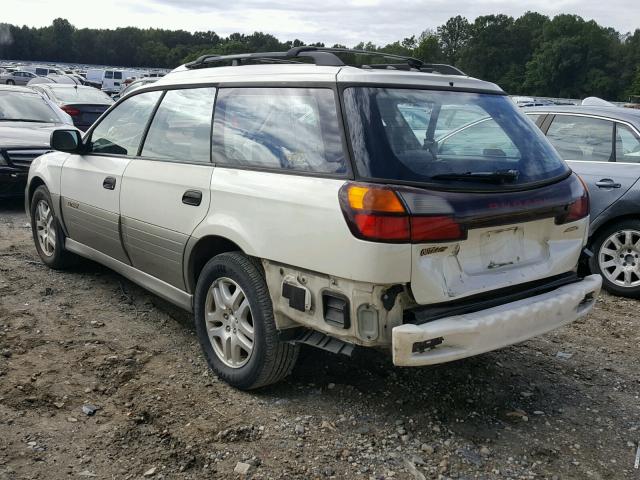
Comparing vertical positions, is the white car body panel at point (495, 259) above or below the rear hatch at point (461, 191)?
below

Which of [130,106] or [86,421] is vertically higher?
[130,106]

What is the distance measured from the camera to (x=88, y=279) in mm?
5648

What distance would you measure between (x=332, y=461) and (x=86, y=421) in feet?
4.29

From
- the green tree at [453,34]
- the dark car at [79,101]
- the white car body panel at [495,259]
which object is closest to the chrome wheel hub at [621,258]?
the white car body panel at [495,259]

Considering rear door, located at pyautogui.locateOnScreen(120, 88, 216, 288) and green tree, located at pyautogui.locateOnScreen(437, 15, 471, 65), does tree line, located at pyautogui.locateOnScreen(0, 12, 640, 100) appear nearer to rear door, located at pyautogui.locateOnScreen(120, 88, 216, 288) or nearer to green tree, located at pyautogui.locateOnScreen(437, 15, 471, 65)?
green tree, located at pyautogui.locateOnScreen(437, 15, 471, 65)

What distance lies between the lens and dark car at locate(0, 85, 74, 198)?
27.2 feet

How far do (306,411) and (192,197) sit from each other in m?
1.39

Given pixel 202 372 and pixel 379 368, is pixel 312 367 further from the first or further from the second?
pixel 202 372

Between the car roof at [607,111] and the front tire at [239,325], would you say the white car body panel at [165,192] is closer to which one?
the front tire at [239,325]

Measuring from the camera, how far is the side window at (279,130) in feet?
10.3

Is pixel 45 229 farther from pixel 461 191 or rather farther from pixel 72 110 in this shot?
pixel 72 110

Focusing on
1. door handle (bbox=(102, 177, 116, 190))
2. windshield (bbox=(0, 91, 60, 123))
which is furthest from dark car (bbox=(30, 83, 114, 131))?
door handle (bbox=(102, 177, 116, 190))

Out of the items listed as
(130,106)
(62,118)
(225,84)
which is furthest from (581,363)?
(62,118)

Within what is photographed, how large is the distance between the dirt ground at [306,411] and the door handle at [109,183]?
978 millimetres
